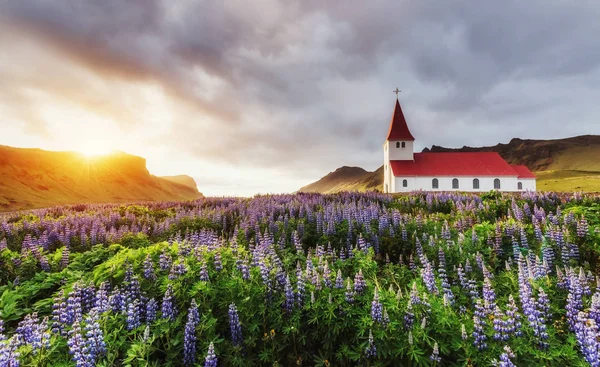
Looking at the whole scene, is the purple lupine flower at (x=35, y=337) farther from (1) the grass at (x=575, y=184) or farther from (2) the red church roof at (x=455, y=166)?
(2) the red church roof at (x=455, y=166)

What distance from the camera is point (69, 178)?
74.2 m

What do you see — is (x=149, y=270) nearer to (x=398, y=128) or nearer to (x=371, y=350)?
Result: (x=371, y=350)

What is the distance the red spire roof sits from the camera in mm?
62384

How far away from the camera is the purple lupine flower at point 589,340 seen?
9.66ft

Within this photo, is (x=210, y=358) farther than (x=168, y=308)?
No

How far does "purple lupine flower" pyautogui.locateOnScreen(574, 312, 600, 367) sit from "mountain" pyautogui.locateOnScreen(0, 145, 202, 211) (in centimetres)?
4848

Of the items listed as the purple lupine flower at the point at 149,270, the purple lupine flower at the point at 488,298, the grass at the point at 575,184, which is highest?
the grass at the point at 575,184

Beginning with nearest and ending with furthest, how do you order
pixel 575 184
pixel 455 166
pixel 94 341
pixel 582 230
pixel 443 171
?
pixel 94 341 < pixel 582 230 < pixel 575 184 < pixel 443 171 < pixel 455 166

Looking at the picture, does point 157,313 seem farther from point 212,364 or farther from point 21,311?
point 21,311

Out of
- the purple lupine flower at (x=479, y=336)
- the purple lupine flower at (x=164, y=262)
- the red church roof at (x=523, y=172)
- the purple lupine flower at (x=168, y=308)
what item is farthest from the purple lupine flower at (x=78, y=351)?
the red church roof at (x=523, y=172)

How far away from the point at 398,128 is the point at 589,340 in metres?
64.7

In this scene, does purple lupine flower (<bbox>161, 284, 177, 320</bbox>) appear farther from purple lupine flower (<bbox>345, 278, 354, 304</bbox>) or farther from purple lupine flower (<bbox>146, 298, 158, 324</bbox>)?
purple lupine flower (<bbox>345, 278, 354, 304</bbox>)

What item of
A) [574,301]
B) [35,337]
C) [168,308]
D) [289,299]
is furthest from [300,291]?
[574,301]

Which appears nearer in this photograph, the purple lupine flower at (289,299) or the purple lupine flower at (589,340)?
the purple lupine flower at (589,340)
